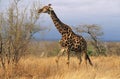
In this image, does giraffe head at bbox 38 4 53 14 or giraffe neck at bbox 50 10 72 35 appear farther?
giraffe neck at bbox 50 10 72 35

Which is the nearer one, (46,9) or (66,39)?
(46,9)

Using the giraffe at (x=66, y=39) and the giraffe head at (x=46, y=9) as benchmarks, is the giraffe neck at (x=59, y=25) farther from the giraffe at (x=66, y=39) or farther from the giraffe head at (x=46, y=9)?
the giraffe head at (x=46, y=9)

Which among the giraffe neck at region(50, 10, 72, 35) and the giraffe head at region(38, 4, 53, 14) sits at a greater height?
the giraffe head at region(38, 4, 53, 14)

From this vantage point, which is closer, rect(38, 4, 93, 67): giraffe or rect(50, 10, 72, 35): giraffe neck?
rect(38, 4, 93, 67): giraffe

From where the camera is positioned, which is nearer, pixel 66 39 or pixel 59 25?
pixel 66 39

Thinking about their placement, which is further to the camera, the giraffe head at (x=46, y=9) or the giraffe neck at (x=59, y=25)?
the giraffe neck at (x=59, y=25)

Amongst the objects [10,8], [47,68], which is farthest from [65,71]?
[10,8]

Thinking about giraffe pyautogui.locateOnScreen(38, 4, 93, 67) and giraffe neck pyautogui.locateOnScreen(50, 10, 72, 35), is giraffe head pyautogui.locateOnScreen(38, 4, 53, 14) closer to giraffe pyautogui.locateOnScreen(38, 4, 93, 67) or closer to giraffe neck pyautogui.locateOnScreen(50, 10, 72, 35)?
giraffe pyautogui.locateOnScreen(38, 4, 93, 67)

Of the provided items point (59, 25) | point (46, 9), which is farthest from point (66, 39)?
point (46, 9)

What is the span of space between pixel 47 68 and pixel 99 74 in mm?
2021

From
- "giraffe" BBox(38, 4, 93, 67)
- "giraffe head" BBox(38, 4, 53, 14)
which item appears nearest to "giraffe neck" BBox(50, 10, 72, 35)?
"giraffe" BBox(38, 4, 93, 67)

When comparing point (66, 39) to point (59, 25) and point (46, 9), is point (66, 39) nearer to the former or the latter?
point (59, 25)

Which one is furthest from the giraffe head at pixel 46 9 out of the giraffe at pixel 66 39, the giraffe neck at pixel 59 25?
the giraffe neck at pixel 59 25

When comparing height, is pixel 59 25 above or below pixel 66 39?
above
